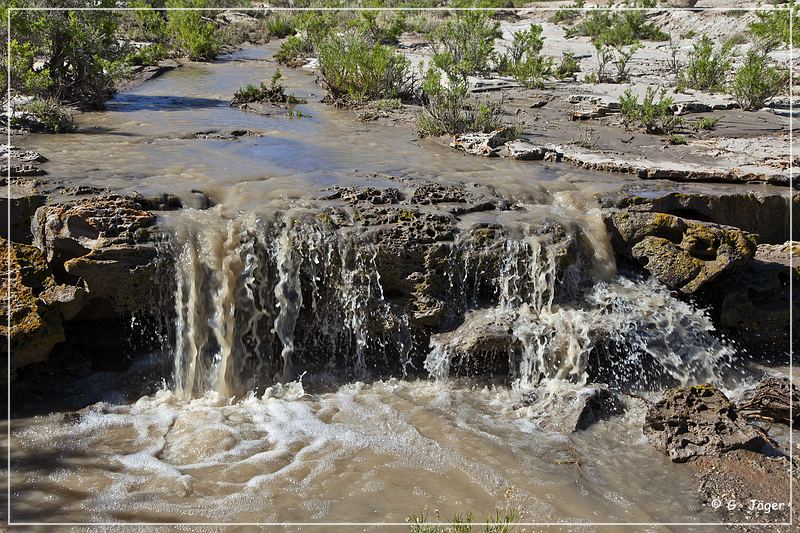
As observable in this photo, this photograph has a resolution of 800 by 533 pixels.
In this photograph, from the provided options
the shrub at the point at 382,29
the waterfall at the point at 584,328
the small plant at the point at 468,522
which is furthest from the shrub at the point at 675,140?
the shrub at the point at 382,29

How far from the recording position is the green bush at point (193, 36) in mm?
17953

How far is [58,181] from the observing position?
22.3 feet

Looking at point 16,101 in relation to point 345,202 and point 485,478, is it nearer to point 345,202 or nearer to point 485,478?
point 345,202

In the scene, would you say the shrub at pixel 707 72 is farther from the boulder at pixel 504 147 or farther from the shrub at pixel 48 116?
the shrub at pixel 48 116

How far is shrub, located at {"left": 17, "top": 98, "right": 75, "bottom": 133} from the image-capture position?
30.6 feet

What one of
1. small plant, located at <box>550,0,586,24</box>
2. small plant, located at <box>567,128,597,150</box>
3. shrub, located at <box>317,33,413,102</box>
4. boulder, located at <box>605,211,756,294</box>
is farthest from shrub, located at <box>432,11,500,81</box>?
small plant, located at <box>550,0,586,24</box>

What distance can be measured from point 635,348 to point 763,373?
1.26m

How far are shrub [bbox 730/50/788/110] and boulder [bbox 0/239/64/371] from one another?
10618 mm

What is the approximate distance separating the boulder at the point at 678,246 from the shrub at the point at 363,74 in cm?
676

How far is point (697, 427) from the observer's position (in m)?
4.93

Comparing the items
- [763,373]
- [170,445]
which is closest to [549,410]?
[763,373]

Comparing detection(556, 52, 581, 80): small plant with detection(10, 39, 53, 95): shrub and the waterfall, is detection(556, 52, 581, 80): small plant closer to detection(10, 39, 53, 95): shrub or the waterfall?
the waterfall

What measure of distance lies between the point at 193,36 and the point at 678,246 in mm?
14804

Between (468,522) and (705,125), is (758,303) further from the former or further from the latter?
(705,125)
